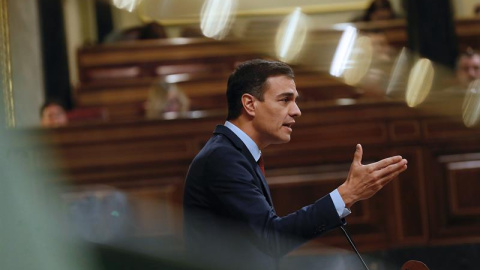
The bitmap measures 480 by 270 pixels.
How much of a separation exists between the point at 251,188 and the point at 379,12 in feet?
15.5

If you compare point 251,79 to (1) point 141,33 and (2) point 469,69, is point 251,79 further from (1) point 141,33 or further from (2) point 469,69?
(1) point 141,33

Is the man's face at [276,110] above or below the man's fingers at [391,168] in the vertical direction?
above

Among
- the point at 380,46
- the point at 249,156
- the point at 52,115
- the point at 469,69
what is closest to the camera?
the point at 249,156

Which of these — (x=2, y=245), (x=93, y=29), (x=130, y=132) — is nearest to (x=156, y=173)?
(x=130, y=132)

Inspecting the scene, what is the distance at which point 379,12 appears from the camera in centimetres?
604

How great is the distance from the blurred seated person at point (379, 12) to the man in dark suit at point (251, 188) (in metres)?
4.51

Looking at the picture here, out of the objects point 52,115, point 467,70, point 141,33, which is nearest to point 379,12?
point 141,33

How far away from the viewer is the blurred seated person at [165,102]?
14.2ft

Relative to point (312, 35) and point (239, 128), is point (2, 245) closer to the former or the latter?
point (239, 128)

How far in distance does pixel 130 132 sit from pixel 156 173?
0.73 feet

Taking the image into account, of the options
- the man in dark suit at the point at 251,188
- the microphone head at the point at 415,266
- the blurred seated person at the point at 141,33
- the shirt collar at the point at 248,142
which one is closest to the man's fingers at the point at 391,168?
the man in dark suit at the point at 251,188

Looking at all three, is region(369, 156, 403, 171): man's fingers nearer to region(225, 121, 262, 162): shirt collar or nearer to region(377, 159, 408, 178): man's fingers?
region(377, 159, 408, 178): man's fingers

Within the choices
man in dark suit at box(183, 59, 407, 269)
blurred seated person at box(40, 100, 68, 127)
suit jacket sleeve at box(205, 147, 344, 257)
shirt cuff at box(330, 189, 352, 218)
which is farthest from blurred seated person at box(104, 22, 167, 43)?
shirt cuff at box(330, 189, 352, 218)

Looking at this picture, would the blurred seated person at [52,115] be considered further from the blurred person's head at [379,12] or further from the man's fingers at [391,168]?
the man's fingers at [391,168]
